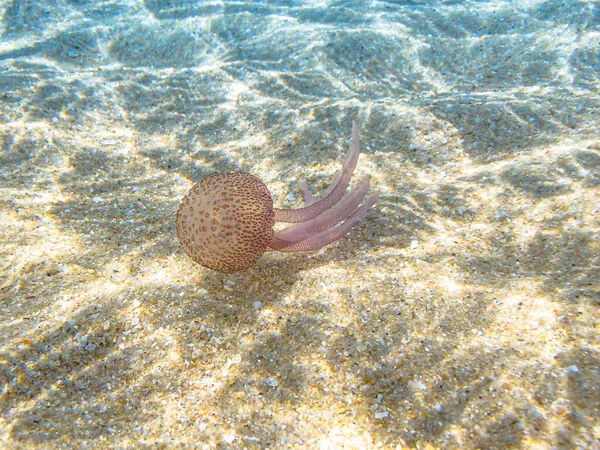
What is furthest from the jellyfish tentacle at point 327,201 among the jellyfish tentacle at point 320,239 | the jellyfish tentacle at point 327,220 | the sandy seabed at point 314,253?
the sandy seabed at point 314,253

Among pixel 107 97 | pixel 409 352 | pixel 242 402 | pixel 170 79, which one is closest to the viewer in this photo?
pixel 242 402

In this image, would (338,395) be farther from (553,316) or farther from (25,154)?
(25,154)

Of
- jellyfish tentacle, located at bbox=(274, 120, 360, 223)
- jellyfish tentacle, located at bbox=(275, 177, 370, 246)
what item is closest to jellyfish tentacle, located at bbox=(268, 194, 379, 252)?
jellyfish tentacle, located at bbox=(275, 177, 370, 246)

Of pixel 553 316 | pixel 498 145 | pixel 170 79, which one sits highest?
pixel 170 79

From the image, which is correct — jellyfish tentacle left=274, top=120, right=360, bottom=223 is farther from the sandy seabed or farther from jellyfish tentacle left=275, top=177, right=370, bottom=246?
the sandy seabed

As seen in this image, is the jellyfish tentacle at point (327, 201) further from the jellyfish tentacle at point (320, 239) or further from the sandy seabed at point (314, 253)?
the sandy seabed at point (314, 253)

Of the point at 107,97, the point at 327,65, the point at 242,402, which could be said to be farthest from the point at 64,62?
the point at 242,402

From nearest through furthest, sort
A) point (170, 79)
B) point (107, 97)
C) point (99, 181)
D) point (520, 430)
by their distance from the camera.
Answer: point (520, 430), point (99, 181), point (107, 97), point (170, 79)

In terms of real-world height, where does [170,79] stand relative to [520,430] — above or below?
above
